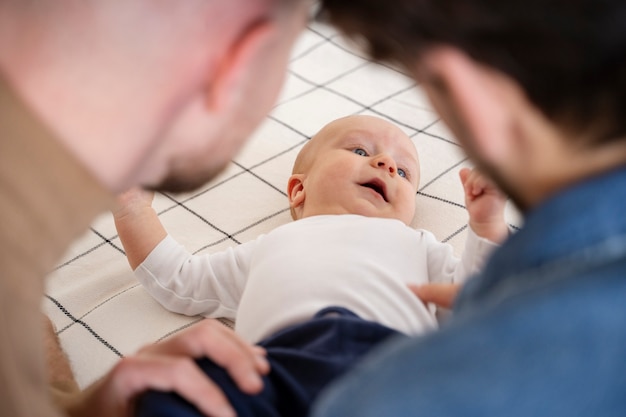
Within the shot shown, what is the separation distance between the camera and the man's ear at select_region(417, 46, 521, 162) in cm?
50

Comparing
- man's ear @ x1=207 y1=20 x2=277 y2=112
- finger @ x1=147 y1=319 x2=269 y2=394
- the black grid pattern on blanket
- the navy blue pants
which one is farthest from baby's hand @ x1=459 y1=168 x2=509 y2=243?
man's ear @ x1=207 y1=20 x2=277 y2=112

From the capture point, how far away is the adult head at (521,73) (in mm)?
456

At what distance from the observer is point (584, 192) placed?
477mm

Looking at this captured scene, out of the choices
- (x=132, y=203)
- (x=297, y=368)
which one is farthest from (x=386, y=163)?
(x=297, y=368)

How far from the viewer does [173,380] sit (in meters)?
0.71

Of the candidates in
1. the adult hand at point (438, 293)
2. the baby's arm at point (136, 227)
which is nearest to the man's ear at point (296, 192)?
the baby's arm at point (136, 227)

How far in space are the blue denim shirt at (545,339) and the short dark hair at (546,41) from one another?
0.05 metres

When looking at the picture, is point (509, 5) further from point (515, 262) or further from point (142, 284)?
point (142, 284)

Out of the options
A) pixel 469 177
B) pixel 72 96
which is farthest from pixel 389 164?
pixel 72 96

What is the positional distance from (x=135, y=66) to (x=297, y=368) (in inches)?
14.9

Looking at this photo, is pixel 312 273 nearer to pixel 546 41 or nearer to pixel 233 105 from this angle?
pixel 233 105

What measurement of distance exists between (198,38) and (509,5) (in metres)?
0.23

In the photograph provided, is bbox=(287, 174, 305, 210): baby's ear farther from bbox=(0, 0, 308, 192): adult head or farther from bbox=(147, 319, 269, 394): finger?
bbox=(0, 0, 308, 192): adult head

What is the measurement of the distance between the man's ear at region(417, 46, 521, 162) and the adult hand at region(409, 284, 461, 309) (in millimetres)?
419
